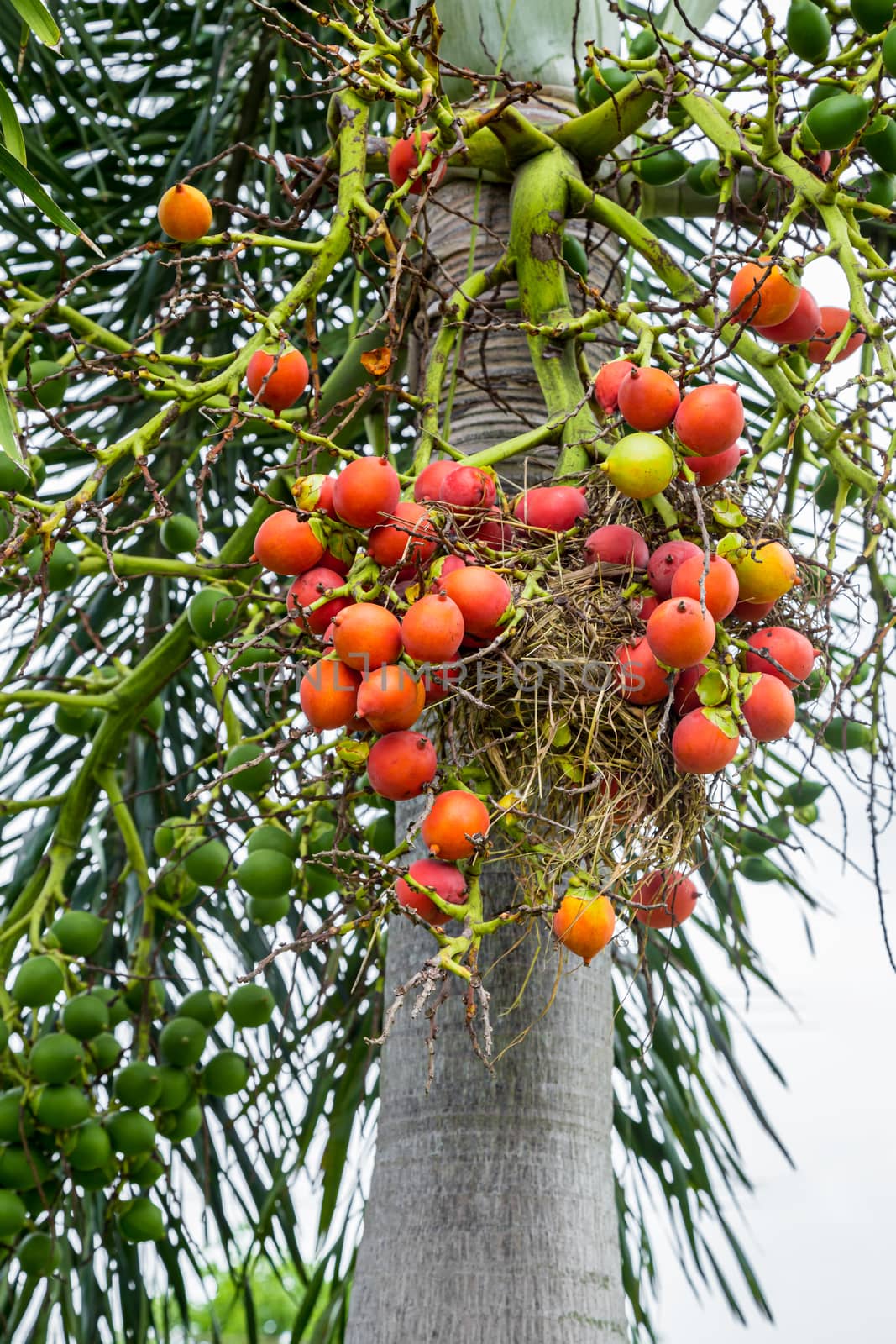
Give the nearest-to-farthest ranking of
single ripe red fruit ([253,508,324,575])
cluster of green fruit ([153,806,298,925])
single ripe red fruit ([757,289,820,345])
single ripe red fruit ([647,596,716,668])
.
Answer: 1. single ripe red fruit ([647,596,716,668])
2. single ripe red fruit ([253,508,324,575])
3. single ripe red fruit ([757,289,820,345])
4. cluster of green fruit ([153,806,298,925])

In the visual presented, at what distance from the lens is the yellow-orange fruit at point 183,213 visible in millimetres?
1153

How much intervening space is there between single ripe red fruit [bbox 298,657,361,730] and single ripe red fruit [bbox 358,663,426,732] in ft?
0.08

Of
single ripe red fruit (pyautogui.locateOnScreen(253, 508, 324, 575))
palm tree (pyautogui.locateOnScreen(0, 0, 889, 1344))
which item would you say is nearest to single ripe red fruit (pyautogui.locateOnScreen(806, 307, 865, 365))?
palm tree (pyautogui.locateOnScreen(0, 0, 889, 1344))

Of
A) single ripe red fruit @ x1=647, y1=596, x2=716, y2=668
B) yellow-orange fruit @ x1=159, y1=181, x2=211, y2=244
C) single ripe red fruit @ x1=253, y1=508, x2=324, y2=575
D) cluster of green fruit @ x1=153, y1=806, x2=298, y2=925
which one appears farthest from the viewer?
cluster of green fruit @ x1=153, y1=806, x2=298, y2=925

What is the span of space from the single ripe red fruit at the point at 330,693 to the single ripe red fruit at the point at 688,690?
0.73ft

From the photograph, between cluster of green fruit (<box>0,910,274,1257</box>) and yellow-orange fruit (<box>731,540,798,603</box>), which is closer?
yellow-orange fruit (<box>731,540,798,603</box>)

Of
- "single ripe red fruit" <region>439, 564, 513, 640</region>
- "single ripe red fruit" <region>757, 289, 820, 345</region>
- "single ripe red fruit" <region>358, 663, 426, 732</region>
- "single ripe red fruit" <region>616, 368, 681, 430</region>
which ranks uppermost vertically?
"single ripe red fruit" <region>757, 289, 820, 345</region>

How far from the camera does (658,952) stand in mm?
2002

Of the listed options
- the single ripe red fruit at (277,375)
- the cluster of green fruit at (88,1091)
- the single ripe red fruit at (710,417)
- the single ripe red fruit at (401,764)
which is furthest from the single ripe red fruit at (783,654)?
the cluster of green fruit at (88,1091)

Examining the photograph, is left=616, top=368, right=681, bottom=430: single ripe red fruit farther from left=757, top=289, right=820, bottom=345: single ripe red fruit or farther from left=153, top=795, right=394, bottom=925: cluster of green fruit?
left=153, top=795, right=394, bottom=925: cluster of green fruit

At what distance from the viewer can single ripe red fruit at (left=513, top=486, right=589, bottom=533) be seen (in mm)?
986

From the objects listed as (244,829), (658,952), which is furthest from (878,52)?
(658,952)

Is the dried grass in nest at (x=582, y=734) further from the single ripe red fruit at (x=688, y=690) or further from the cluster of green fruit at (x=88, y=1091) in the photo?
the cluster of green fruit at (x=88, y=1091)

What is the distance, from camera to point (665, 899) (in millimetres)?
1005
